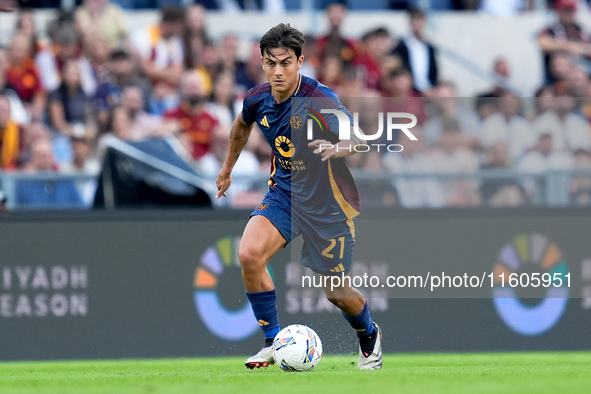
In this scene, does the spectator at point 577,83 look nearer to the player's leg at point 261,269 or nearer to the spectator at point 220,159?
the spectator at point 220,159

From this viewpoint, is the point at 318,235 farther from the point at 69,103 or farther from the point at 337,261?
the point at 69,103

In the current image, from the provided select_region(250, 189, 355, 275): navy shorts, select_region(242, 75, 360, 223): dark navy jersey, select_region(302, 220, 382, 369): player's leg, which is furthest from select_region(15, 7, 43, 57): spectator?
select_region(302, 220, 382, 369): player's leg

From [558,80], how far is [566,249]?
12.4 ft

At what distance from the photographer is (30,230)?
945cm

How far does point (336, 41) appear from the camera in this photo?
12.8 meters

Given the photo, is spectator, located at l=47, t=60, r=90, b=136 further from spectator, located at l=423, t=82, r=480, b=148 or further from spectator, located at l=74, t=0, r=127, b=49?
spectator, located at l=423, t=82, r=480, b=148

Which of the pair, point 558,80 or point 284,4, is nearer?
point 558,80

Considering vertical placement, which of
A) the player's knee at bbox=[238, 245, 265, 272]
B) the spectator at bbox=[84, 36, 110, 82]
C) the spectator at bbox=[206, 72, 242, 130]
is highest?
the spectator at bbox=[84, 36, 110, 82]

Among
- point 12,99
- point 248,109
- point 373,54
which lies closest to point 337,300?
point 248,109

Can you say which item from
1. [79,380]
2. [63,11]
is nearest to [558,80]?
[63,11]

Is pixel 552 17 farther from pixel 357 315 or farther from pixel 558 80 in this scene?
pixel 357 315

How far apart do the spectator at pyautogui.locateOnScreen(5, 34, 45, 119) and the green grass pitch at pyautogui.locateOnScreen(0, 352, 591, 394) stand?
3742mm

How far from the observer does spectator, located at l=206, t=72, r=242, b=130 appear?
38.2ft

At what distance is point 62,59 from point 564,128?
228 inches
